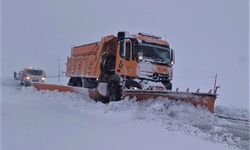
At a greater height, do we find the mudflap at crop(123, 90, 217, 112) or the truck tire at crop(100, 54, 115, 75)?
the truck tire at crop(100, 54, 115, 75)

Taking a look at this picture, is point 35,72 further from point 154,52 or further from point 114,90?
point 154,52

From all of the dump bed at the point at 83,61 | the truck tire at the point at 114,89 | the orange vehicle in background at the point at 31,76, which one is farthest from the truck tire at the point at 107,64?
the orange vehicle in background at the point at 31,76

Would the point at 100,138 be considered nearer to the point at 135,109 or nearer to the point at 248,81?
the point at 135,109

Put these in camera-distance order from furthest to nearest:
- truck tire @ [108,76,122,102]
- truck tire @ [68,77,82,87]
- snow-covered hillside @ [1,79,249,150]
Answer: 1. truck tire @ [68,77,82,87]
2. truck tire @ [108,76,122,102]
3. snow-covered hillside @ [1,79,249,150]

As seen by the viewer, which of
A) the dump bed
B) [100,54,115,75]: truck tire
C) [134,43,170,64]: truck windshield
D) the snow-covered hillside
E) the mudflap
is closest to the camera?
the snow-covered hillside

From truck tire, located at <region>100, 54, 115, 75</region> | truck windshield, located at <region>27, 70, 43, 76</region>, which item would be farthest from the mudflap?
truck windshield, located at <region>27, 70, 43, 76</region>

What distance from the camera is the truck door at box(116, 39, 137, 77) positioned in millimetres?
14679

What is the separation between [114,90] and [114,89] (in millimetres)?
54

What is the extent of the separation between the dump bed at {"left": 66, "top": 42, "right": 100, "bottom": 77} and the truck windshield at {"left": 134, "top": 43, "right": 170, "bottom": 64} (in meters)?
3.01

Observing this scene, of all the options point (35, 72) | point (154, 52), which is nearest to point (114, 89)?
point (154, 52)

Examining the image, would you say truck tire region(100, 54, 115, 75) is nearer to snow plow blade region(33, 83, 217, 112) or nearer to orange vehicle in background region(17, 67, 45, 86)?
snow plow blade region(33, 83, 217, 112)

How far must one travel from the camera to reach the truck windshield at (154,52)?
1486 cm

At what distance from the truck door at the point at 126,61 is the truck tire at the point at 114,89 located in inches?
17.2

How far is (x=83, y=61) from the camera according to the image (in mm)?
19250
